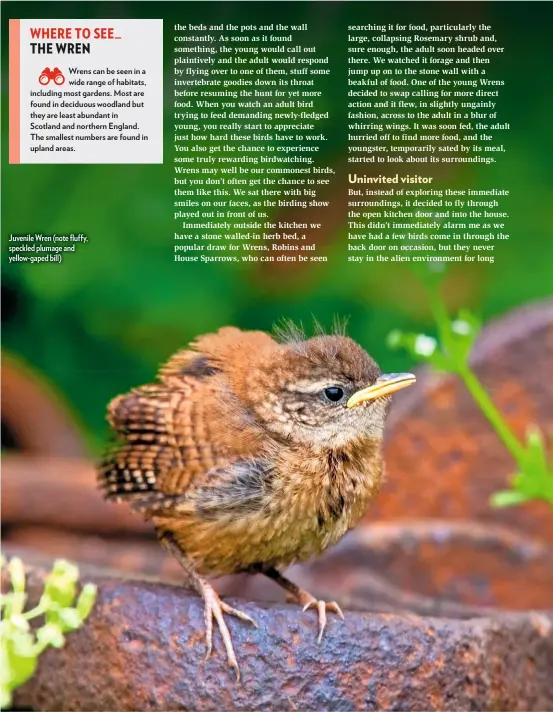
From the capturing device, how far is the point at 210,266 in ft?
10.4

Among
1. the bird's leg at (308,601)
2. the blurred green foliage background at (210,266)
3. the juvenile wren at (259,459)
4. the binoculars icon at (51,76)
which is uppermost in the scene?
the binoculars icon at (51,76)

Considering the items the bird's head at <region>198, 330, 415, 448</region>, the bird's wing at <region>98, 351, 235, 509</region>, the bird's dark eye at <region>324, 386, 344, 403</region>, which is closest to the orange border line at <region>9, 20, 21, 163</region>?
the bird's wing at <region>98, 351, 235, 509</region>

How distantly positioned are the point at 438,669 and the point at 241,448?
742mm

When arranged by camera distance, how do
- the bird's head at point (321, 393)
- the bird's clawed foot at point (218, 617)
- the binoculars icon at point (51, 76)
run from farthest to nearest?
the binoculars icon at point (51, 76)
the bird's head at point (321, 393)
the bird's clawed foot at point (218, 617)

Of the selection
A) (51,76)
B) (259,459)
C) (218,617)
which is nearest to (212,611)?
(218,617)

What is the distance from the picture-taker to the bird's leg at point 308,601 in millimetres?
2315

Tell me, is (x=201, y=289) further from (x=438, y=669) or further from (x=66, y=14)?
(x=438, y=669)

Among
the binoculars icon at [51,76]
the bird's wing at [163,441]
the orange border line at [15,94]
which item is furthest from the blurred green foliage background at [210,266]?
the bird's wing at [163,441]

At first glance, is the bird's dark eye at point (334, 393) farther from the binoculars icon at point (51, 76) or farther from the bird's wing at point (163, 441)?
the binoculars icon at point (51, 76)

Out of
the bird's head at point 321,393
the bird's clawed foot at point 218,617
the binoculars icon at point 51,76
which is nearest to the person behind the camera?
the bird's clawed foot at point 218,617

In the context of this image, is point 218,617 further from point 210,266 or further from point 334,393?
point 210,266

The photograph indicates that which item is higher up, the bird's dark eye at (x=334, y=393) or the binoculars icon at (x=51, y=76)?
the binoculars icon at (x=51, y=76)

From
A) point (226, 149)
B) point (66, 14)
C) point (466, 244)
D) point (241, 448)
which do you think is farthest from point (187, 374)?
point (66, 14)

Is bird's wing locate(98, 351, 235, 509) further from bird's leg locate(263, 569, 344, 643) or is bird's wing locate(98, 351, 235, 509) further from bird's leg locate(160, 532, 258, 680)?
bird's leg locate(263, 569, 344, 643)
